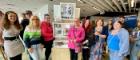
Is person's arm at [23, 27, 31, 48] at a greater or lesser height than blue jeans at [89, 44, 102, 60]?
greater

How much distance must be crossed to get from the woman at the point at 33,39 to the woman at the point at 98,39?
114cm

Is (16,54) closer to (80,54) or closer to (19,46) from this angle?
(19,46)

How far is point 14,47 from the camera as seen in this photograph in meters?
3.72

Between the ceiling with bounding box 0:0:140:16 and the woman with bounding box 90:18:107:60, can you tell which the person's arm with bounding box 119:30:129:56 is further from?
the ceiling with bounding box 0:0:140:16

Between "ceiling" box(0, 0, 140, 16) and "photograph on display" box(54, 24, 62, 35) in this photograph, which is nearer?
"photograph on display" box(54, 24, 62, 35)

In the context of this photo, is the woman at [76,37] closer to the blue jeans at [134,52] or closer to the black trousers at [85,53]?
the black trousers at [85,53]

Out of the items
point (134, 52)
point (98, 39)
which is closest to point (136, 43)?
point (134, 52)

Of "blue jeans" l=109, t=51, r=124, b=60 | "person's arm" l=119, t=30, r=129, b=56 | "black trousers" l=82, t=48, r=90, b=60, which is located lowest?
"black trousers" l=82, t=48, r=90, b=60

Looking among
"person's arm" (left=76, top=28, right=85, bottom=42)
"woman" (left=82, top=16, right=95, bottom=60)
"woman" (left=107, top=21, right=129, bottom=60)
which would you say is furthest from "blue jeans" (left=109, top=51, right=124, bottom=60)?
"person's arm" (left=76, top=28, right=85, bottom=42)

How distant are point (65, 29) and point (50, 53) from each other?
73 centimetres

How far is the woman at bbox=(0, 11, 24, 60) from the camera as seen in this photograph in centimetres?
359

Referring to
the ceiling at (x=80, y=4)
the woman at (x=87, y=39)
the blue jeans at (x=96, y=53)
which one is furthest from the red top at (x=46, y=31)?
the ceiling at (x=80, y=4)

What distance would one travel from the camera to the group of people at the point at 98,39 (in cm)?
433

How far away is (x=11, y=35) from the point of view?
12.0 ft
